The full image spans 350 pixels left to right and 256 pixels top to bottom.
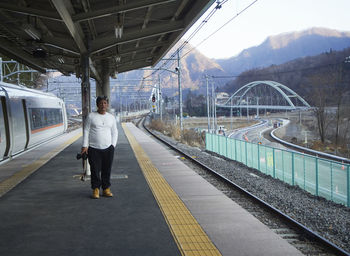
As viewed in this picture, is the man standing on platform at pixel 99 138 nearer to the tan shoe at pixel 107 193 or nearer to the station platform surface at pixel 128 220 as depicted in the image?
the tan shoe at pixel 107 193

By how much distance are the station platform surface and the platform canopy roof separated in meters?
3.58

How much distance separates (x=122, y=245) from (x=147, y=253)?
1.36 feet

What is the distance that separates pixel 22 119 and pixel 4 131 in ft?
8.31

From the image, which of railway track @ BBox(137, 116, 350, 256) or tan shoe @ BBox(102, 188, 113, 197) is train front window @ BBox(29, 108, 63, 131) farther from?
railway track @ BBox(137, 116, 350, 256)

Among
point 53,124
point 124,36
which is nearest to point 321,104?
point 53,124

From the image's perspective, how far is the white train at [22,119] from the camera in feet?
37.0

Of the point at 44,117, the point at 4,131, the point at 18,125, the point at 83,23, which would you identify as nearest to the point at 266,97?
the point at 44,117

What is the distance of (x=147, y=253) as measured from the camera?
170 inches

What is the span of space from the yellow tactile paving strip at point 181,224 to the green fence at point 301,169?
449 cm

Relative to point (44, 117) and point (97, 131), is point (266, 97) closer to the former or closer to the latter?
point (44, 117)

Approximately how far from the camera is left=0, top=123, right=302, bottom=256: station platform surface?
14.8 ft

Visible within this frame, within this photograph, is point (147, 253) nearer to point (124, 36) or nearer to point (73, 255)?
point (73, 255)

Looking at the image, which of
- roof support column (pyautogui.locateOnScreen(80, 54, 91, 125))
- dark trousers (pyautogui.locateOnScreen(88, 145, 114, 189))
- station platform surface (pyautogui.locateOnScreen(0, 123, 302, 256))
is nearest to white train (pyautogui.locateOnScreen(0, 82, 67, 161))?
station platform surface (pyautogui.locateOnScreen(0, 123, 302, 256))

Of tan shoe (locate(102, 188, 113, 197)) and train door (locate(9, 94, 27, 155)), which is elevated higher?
train door (locate(9, 94, 27, 155))
